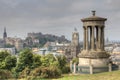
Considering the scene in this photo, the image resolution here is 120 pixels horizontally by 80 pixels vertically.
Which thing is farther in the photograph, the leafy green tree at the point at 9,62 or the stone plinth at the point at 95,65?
the leafy green tree at the point at 9,62

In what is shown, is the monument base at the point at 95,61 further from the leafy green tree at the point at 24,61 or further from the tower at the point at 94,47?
the leafy green tree at the point at 24,61

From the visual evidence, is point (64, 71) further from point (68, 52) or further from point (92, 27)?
point (68, 52)

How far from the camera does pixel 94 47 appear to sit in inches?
1532

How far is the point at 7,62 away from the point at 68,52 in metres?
132

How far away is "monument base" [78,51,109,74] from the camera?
121 feet

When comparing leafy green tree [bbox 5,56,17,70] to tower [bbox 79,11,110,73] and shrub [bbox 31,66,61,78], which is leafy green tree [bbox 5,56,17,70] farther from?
shrub [bbox 31,66,61,78]

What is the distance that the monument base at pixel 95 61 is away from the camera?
36.9 m

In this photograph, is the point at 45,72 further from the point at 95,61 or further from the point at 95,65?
the point at 95,61

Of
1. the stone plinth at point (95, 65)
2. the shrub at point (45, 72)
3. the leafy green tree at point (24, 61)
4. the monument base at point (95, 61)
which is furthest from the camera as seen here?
the leafy green tree at point (24, 61)

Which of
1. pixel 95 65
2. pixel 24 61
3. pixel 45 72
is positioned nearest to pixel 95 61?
pixel 95 65

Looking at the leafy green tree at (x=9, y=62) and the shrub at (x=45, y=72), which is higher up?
the leafy green tree at (x=9, y=62)

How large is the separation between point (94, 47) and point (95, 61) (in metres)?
2.27

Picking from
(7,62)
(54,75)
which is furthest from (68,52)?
(54,75)

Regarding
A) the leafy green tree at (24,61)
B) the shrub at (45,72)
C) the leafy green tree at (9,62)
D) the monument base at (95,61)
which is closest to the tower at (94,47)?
the monument base at (95,61)
